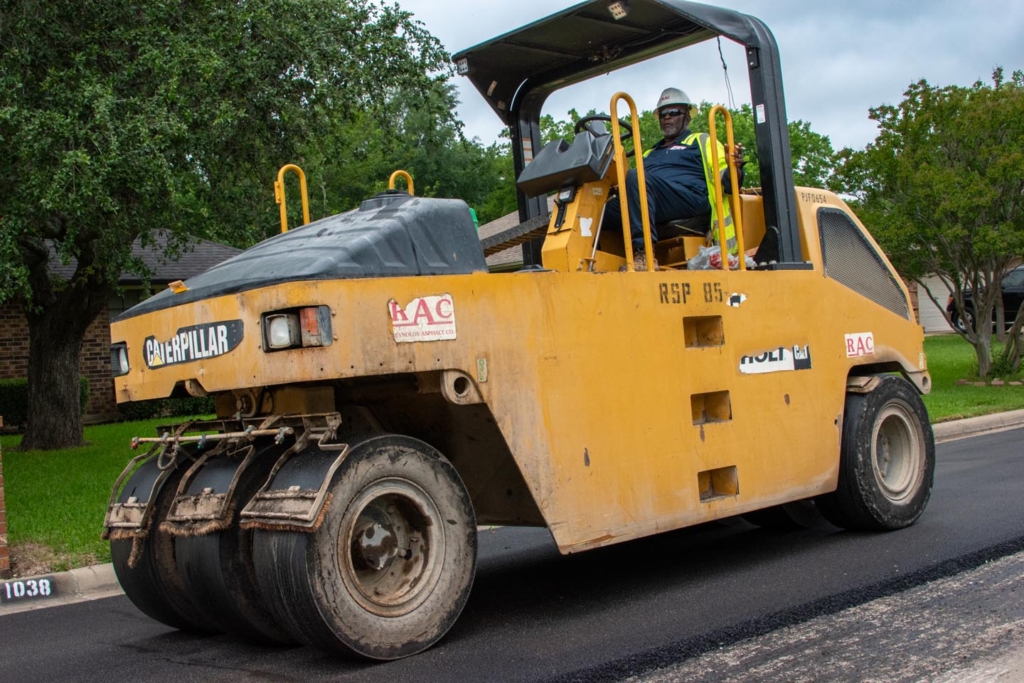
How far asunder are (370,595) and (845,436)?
3427 mm

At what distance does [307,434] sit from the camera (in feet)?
15.5

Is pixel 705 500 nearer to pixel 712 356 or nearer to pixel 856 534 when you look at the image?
pixel 712 356

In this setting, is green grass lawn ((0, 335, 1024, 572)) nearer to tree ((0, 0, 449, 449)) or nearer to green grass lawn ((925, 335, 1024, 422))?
green grass lawn ((925, 335, 1024, 422))

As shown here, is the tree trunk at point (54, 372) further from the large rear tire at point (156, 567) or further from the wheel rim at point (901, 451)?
the wheel rim at point (901, 451)

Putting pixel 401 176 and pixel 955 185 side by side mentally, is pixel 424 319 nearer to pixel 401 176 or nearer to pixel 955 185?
pixel 401 176

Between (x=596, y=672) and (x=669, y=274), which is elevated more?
(x=669, y=274)

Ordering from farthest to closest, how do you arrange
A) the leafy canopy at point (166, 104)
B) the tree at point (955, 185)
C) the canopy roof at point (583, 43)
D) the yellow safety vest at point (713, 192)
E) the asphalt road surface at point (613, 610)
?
the tree at point (955, 185)
the leafy canopy at point (166, 104)
the canopy roof at point (583, 43)
the yellow safety vest at point (713, 192)
the asphalt road surface at point (613, 610)

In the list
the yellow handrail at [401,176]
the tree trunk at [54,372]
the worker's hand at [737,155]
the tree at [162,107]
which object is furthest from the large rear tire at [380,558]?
the tree trunk at [54,372]

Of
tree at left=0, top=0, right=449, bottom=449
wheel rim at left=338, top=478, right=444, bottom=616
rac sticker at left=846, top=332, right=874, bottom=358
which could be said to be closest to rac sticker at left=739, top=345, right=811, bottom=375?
rac sticker at left=846, top=332, right=874, bottom=358

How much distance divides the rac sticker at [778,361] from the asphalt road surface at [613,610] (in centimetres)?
110

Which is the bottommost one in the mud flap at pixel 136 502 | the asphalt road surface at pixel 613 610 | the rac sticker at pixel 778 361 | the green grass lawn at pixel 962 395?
the asphalt road surface at pixel 613 610

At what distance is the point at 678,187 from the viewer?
679cm

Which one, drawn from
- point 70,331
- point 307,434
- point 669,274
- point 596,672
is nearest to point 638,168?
point 669,274

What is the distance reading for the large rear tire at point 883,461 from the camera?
22.4 ft
